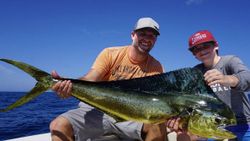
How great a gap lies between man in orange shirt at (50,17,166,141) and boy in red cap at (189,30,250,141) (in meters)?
0.62

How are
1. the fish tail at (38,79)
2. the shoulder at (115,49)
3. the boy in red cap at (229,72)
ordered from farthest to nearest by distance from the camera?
the shoulder at (115,49) < the boy in red cap at (229,72) < the fish tail at (38,79)

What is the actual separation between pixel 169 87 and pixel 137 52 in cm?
120

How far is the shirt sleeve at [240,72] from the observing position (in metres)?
3.04

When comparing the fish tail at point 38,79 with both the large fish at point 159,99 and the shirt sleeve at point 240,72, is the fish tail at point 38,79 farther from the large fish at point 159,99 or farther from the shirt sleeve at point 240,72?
the shirt sleeve at point 240,72

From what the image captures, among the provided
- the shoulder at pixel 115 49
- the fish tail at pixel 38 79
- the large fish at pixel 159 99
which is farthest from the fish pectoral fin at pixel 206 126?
the shoulder at pixel 115 49


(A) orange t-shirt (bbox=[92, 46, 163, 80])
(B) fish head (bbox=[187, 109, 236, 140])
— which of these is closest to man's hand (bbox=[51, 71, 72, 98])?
(A) orange t-shirt (bbox=[92, 46, 163, 80])

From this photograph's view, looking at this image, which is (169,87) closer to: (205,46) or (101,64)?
(205,46)

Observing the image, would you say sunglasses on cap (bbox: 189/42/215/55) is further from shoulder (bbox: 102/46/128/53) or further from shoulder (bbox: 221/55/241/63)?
shoulder (bbox: 102/46/128/53)

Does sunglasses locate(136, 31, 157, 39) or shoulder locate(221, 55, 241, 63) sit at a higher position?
sunglasses locate(136, 31, 157, 39)

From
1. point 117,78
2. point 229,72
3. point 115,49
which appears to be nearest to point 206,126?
point 229,72

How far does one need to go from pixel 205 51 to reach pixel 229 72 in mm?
332

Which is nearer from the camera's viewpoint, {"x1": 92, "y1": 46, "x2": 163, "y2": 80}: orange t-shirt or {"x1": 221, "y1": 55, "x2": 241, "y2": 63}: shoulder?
{"x1": 221, "y1": 55, "x2": 241, "y2": 63}: shoulder

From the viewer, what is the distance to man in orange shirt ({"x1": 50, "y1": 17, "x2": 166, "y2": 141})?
353 cm

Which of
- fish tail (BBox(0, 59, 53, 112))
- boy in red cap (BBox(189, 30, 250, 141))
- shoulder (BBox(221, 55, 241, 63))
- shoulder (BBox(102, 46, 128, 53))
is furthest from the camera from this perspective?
shoulder (BBox(102, 46, 128, 53))
